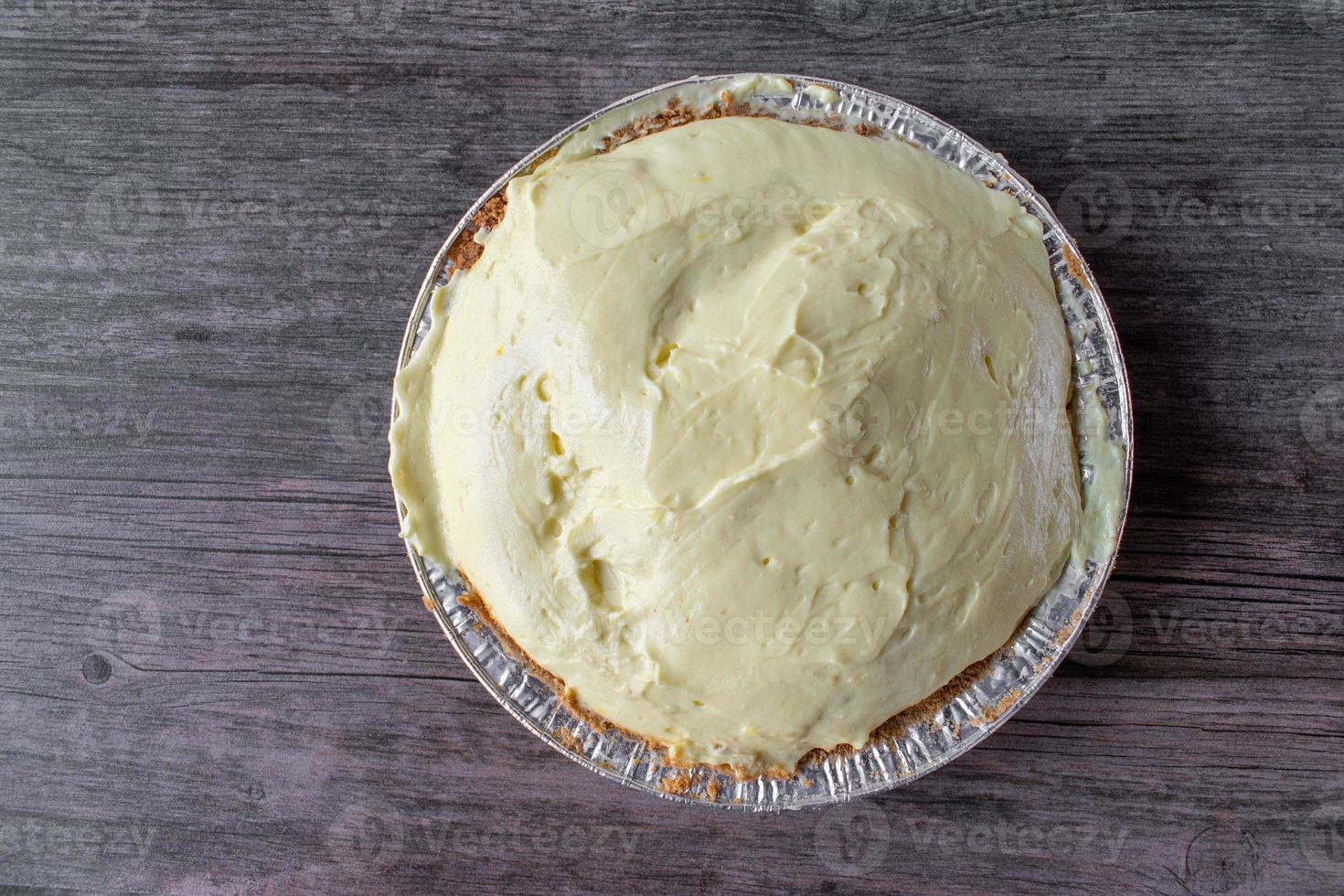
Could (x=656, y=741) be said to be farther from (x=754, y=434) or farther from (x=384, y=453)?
(x=384, y=453)

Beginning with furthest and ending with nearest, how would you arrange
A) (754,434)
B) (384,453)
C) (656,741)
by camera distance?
1. (384,453)
2. (656,741)
3. (754,434)

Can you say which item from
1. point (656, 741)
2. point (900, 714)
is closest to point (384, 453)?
point (656, 741)

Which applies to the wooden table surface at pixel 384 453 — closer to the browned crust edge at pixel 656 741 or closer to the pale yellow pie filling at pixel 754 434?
the browned crust edge at pixel 656 741

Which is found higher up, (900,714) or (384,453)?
(384,453)

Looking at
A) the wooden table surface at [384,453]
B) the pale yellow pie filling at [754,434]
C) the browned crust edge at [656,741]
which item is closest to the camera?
the pale yellow pie filling at [754,434]

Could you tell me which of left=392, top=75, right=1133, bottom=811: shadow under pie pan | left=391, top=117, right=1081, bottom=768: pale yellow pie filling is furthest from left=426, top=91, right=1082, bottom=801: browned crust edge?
left=391, top=117, right=1081, bottom=768: pale yellow pie filling

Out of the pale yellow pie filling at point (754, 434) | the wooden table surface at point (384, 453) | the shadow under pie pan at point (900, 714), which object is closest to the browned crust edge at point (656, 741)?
the shadow under pie pan at point (900, 714)
